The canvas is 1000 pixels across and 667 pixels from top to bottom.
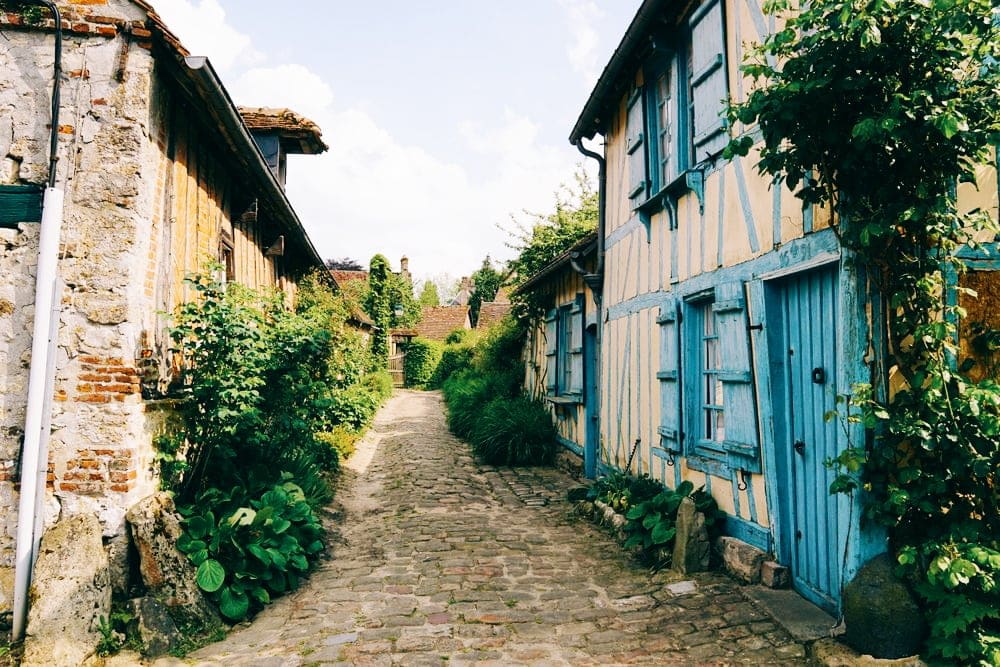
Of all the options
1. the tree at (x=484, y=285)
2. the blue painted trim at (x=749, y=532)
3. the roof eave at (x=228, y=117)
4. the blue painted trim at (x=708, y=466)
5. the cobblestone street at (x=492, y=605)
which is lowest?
the cobblestone street at (x=492, y=605)

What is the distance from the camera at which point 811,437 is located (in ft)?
13.9

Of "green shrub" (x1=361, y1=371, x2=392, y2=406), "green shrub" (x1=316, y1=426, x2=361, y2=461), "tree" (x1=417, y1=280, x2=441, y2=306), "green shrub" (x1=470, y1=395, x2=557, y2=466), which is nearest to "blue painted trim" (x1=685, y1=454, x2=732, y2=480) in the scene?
"green shrub" (x1=470, y1=395, x2=557, y2=466)

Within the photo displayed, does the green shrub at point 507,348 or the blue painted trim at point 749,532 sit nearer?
the blue painted trim at point 749,532

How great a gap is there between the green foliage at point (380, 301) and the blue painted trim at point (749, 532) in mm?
21058

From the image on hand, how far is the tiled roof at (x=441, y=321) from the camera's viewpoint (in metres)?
39.7

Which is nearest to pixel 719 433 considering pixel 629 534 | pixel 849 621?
pixel 629 534

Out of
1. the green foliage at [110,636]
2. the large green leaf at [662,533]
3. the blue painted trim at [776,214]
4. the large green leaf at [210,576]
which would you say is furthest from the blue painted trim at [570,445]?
the green foliage at [110,636]

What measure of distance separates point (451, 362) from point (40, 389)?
24.1 m

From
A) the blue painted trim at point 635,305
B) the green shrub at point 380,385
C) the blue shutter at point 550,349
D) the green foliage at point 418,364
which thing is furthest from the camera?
the green foliage at point 418,364

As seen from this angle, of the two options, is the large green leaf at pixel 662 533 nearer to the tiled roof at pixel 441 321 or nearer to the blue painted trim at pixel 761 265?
the blue painted trim at pixel 761 265

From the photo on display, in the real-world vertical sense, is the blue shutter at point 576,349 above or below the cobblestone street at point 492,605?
above

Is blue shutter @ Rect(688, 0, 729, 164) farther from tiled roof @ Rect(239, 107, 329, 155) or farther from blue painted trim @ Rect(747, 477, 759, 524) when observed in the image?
tiled roof @ Rect(239, 107, 329, 155)

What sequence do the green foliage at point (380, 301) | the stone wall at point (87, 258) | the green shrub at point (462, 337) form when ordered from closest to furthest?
the stone wall at point (87, 258) < the green foliage at point (380, 301) < the green shrub at point (462, 337)

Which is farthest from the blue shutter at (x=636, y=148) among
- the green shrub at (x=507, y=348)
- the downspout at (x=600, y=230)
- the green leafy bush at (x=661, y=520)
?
the green shrub at (x=507, y=348)
